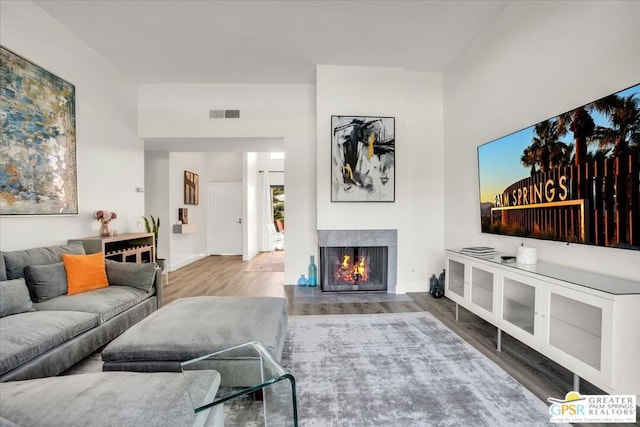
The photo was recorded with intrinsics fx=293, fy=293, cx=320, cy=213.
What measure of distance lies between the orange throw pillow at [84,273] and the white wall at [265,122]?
7.74 ft

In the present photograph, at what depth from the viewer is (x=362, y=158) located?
4.10 metres

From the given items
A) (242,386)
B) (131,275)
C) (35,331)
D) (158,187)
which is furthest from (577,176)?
(158,187)

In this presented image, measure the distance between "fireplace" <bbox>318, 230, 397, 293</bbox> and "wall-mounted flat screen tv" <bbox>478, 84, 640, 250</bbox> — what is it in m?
1.60

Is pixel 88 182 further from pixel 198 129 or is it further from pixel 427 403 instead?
pixel 427 403

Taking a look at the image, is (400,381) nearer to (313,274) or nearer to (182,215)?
(313,274)

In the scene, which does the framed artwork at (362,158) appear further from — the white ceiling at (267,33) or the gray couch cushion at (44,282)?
the gray couch cushion at (44,282)

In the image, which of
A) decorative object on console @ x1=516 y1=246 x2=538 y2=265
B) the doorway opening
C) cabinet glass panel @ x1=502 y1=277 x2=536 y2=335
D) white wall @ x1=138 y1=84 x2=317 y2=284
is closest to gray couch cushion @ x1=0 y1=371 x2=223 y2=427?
cabinet glass panel @ x1=502 y1=277 x2=536 y2=335

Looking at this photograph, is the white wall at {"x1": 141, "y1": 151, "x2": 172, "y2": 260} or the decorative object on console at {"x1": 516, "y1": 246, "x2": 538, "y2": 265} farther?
the white wall at {"x1": 141, "y1": 151, "x2": 172, "y2": 260}

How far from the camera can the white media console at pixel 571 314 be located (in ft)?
5.00

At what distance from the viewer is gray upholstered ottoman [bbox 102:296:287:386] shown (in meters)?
1.72

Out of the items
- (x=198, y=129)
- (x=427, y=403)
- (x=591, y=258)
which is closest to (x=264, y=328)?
(x=427, y=403)

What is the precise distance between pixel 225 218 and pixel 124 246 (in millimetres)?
4066

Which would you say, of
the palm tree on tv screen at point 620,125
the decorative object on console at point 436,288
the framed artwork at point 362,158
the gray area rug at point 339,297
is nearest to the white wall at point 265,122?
the gray area rug at point 339,297

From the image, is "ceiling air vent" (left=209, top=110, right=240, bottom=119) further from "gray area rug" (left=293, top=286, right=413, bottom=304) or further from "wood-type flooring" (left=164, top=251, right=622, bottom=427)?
"gray area rug" (left=293, top=286, right=413, bottom=304)
